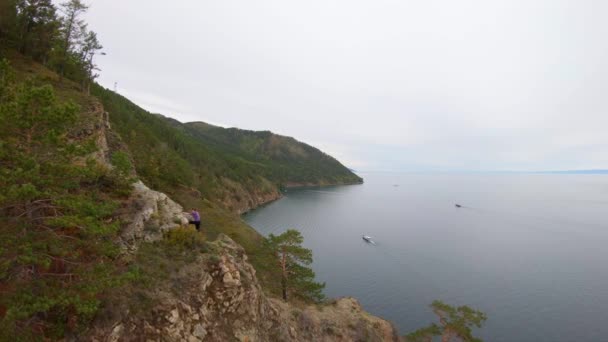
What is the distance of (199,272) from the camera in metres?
17.8

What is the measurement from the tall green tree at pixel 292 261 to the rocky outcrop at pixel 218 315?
3.83 metres

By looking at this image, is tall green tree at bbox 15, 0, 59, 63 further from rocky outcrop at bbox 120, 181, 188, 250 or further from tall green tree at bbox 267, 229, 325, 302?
tall green tree at bbox 267, 229, 325, 302

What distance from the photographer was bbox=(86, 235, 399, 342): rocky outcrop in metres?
13.6

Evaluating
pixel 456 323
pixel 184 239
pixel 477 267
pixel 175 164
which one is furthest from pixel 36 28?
pixel 477 267

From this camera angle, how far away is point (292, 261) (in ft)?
107

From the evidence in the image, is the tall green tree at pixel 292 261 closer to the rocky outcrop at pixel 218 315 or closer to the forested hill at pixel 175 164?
the rocky outcrop at pixel 218 315

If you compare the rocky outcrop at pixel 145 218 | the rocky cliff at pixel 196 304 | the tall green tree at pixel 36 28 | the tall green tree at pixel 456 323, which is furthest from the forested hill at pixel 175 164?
the tall green tree at pixel 456 323

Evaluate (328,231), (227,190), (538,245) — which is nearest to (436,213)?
(538,245)

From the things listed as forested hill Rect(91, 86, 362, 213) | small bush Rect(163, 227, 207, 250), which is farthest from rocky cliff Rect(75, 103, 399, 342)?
forested hill Rect(91, 86, 362, 213)

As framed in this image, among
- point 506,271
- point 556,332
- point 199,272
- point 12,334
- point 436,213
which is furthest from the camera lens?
point 436,213

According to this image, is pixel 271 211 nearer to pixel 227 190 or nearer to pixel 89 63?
pixel 227 190

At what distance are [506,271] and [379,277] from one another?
2862 cm

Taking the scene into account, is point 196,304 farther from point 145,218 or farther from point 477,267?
point 477,267

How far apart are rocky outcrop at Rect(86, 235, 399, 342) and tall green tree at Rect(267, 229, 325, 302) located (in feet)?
12.6
